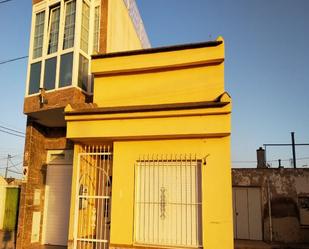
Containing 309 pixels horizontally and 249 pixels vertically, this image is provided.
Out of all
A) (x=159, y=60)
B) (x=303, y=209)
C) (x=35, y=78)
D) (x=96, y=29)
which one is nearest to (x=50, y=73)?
(x=35, y=78)

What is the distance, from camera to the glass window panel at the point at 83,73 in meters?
9.53

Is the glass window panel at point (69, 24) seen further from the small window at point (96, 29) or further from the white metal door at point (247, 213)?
the white metal door at point (247, 213)

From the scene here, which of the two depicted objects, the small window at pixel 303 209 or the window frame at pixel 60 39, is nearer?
the window frame at pixel 60 39

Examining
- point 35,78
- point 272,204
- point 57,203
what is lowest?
point 272,204

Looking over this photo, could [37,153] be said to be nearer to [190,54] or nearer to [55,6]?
[55,6]

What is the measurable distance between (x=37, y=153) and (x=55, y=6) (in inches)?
203

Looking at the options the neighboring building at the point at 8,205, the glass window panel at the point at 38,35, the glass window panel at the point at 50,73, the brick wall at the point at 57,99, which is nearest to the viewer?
the brick wall at the point at 57,99

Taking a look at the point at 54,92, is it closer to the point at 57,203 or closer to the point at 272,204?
the point at 57,203

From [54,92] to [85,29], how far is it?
2372 millimetres

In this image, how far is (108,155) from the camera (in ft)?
25.3

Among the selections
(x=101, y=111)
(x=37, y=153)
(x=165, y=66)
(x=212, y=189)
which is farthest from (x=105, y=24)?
(x=212, y=189)

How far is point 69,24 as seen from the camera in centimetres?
991

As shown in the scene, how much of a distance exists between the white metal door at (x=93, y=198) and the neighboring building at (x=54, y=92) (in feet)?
7.09

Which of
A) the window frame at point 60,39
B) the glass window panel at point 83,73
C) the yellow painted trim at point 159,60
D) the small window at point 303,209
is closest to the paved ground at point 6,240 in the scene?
the window frame at point 60,39
